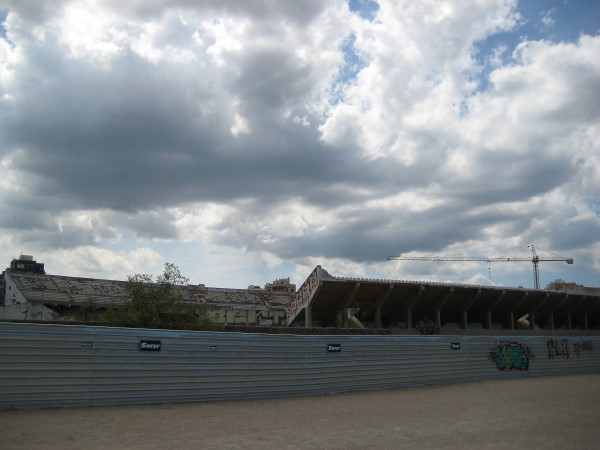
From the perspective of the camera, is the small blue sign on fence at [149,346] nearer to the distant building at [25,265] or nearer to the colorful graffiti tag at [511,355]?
the colorful graffiti tag at [511,355]

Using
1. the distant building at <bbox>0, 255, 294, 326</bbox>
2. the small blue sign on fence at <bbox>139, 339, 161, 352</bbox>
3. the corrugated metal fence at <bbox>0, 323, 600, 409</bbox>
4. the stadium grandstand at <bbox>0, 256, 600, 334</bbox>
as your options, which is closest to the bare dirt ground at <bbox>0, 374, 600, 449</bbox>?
the corrugated metal fence at <bbox>0, 323, 600, 409</bbox>

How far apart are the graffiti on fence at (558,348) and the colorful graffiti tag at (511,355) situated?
2114 mm

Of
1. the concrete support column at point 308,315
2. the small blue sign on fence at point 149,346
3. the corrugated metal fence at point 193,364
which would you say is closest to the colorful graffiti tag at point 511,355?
the corrugated metal fence at point 193,364

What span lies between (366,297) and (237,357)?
2671 cm

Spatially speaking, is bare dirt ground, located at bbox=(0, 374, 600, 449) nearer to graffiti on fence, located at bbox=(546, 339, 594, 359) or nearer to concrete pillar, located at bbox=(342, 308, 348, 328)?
graffiti on fence, located at bbox=(546, 339, 594, 359)

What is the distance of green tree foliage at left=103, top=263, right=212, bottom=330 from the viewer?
787 inches

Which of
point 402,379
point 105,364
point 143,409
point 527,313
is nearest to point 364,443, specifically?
point 143,409

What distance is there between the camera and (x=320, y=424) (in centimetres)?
1262

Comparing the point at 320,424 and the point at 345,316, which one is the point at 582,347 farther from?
the point at 320,424

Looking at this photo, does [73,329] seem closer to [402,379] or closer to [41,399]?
[41,399]

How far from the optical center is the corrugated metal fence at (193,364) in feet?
43.7

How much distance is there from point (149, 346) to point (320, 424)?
5.74 meters

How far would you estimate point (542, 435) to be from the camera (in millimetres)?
11312

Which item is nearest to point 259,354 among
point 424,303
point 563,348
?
point 563,348
